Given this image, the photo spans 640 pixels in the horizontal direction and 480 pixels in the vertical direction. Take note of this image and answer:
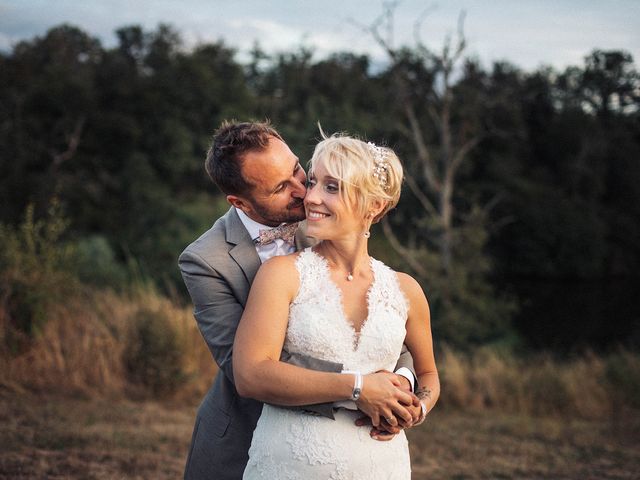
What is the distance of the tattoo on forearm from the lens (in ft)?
8.43

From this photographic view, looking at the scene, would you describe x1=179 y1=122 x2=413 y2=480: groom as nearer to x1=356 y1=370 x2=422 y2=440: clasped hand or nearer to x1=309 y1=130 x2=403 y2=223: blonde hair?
x1=356 y1=370 x2=422 y2=440: clasped hand

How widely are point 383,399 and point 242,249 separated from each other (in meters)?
0.81

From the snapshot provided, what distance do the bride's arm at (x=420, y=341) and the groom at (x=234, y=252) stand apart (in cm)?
7

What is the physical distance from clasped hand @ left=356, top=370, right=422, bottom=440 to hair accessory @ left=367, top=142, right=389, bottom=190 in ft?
2.23

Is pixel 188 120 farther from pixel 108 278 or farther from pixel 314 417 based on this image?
pixel 314 417

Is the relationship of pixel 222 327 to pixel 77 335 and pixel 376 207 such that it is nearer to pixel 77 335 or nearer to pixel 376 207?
pixel 376 207

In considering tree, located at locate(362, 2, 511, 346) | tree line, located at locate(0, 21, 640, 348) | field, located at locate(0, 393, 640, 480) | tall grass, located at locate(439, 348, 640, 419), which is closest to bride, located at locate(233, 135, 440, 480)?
field, located at locate(0, 393, 640, 480)

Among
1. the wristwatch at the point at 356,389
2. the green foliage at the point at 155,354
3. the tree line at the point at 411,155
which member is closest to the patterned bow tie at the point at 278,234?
the wristwatch at the point at 356,389

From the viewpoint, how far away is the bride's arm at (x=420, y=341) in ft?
8.50

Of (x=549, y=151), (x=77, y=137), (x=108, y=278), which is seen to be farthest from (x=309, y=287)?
(x=549, y=151)

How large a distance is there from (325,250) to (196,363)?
23.0ft

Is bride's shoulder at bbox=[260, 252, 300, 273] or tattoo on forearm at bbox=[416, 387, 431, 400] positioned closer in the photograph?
bride's shoulder at bbox=[260, 252, 300, 273]

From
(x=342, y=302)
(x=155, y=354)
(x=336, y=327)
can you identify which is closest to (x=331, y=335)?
(x=336, y=327)

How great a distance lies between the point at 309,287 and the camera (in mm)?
2432
